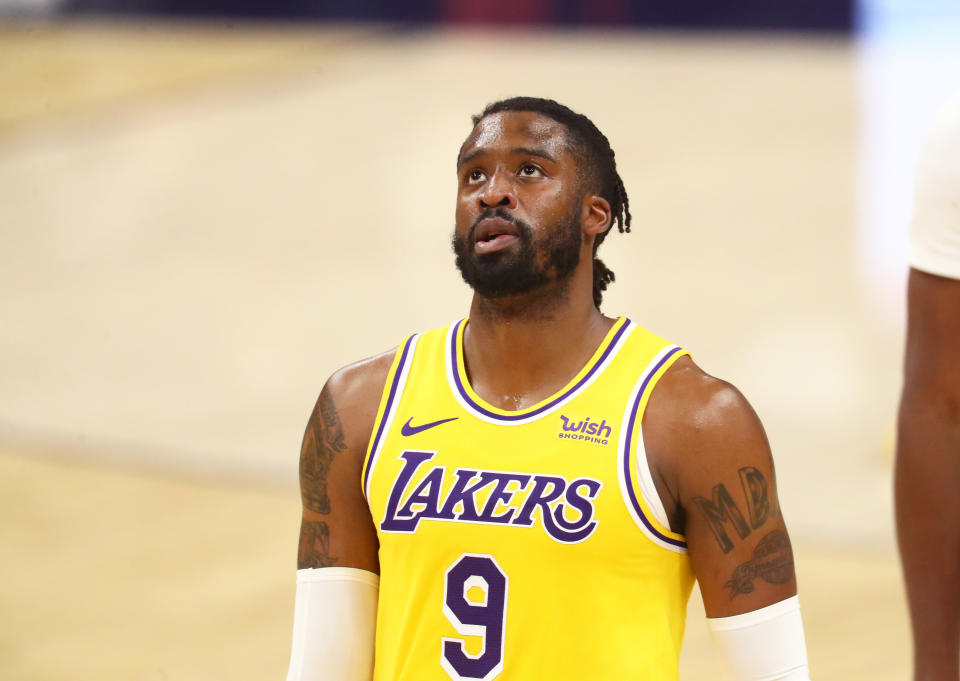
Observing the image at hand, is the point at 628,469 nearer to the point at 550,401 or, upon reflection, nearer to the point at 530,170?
the point at 550,401

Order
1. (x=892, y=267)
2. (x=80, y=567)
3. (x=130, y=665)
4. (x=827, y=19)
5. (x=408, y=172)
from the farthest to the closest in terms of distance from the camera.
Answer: (x=827, y=19)
(x=408, y=172)
(x=892, y=267)
(x=80, y=567)
(x=130, y=665)

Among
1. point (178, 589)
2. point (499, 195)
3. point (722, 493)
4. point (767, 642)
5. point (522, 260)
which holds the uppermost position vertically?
point (499, 195)

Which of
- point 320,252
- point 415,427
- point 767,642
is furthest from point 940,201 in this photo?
point 320,252

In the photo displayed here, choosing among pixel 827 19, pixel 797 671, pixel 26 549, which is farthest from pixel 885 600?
pixel 827 19

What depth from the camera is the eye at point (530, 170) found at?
2213 mm

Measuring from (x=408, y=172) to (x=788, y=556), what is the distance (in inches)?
402

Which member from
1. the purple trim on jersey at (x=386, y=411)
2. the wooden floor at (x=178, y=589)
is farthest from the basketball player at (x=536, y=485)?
the wooden floor at (x=178, y=589)

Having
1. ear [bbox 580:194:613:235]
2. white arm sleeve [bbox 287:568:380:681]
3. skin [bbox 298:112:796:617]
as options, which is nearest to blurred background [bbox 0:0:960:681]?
white arm sleeve [bbox 287:568:380:681]

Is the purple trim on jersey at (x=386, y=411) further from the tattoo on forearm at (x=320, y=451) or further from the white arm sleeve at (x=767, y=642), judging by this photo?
the white arm sleeve at (x=767, y=642)

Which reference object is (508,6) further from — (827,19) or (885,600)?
(885,600)

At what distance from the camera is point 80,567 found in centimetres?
574

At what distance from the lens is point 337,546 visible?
7.63 ft

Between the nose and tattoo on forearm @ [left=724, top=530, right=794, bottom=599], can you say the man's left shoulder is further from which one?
the nose

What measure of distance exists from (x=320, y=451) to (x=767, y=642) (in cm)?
80
